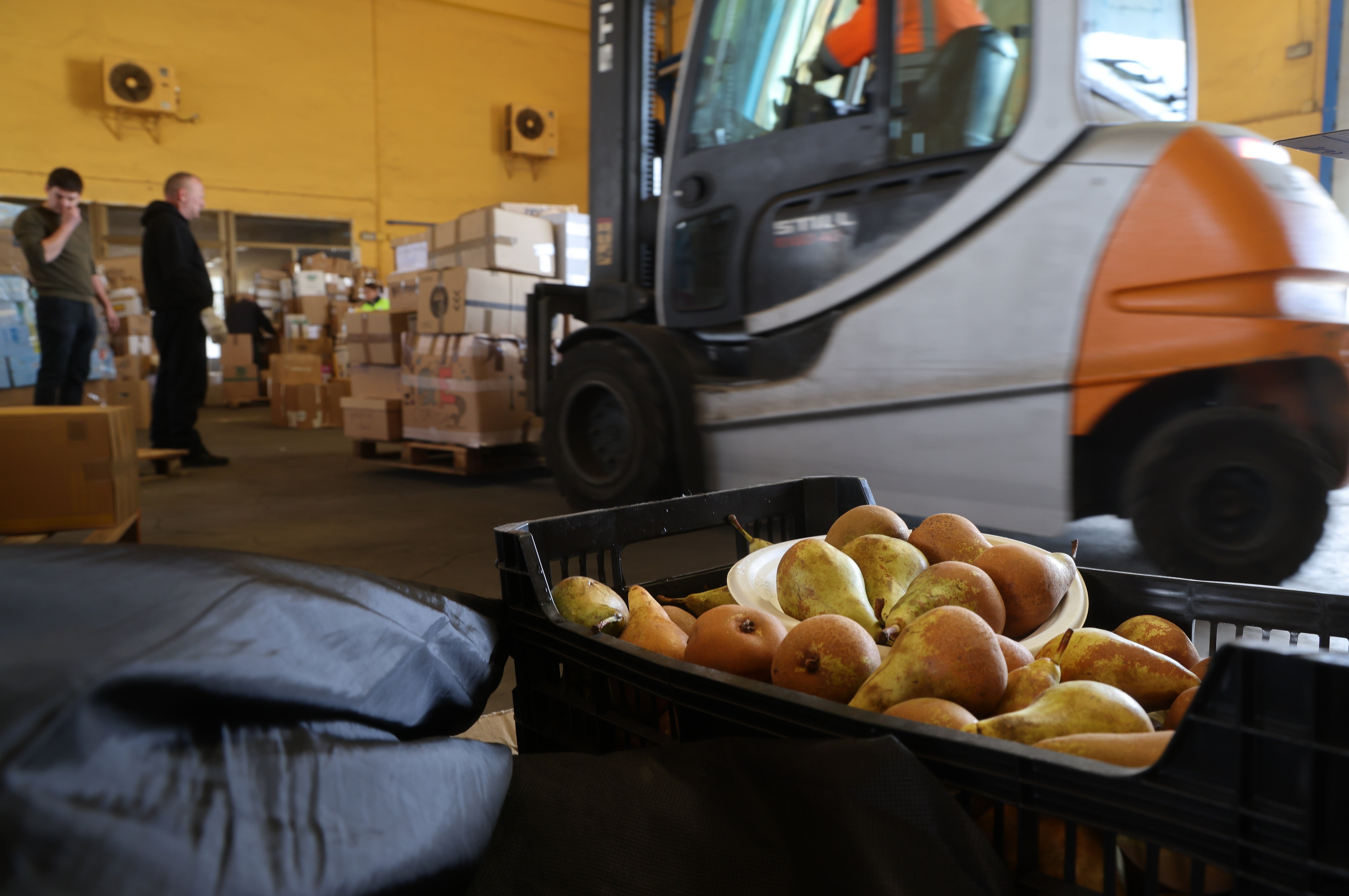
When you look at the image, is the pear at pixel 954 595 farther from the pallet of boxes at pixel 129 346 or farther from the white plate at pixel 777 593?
the pallet of boxes at pixel 129 346

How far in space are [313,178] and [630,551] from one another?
11.4 metres

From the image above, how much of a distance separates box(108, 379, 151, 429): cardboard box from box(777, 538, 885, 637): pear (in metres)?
10.3

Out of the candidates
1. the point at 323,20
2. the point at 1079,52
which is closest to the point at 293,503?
the point at 1079,52

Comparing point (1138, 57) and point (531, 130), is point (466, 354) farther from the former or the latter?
point (531, 130)

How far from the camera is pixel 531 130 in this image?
46.3 ft

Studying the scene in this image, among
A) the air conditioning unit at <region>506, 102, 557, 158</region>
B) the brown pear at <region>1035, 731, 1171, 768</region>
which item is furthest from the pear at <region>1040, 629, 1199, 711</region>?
the air conditioning unit at <region>506, 102, 557, 158</region>

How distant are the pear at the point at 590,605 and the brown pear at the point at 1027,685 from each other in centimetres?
47

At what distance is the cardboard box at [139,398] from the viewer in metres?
9.52

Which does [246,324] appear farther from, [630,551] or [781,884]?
[781,884]

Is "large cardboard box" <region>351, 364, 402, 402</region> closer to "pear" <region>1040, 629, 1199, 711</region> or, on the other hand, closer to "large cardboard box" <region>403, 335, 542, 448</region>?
"large cardboard box" <region>403, 335, 542, 448</region>

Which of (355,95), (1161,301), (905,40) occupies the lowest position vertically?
(1161,301)

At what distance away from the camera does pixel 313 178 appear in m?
12.8

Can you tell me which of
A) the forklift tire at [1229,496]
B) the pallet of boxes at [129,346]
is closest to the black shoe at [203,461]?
the pallet of boxes at [129,346]

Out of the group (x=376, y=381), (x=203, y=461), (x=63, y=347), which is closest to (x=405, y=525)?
(x=376, y=381)
